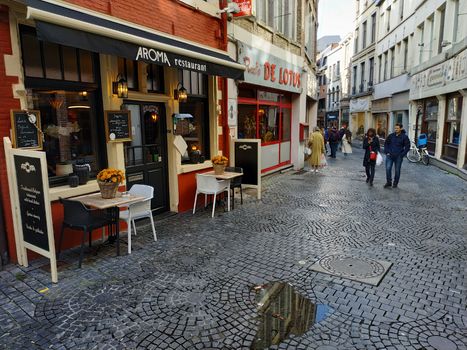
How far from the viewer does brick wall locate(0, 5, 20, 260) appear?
4.35 metres

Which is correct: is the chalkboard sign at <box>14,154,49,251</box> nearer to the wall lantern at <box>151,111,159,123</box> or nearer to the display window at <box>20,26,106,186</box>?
the display window at <box>20,26,106,186</box>

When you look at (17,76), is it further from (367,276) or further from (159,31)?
(367,276)

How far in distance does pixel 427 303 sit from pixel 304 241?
218 centimetres

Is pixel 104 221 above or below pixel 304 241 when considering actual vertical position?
above

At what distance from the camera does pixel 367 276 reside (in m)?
4.37

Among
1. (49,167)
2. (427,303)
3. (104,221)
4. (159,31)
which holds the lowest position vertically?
(427,303)

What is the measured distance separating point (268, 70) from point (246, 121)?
1744mm

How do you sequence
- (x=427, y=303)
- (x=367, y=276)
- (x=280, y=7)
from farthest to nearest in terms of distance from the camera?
(x=280, y=7), (x=367, y=276), (x=427, y=303)

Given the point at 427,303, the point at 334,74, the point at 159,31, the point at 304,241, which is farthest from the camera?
the point at 334,74

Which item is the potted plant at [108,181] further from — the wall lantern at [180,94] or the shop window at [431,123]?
the shop window at [431,123]

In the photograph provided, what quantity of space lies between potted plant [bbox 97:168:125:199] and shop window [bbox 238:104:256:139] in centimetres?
608

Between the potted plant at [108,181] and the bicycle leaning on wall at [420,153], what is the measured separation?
14685mm

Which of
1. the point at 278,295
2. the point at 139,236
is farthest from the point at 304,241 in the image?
the point at 139,236

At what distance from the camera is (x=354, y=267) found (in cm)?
465
